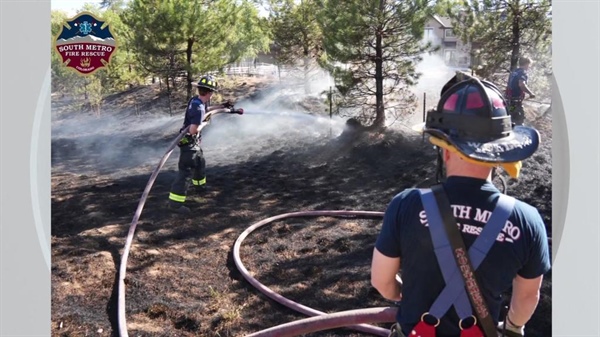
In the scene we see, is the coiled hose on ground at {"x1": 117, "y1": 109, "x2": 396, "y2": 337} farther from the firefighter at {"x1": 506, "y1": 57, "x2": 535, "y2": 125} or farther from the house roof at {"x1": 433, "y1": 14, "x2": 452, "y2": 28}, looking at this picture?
the house roof at {"x1": 433, "y1": 14, "x2": 452, "y2": 28}

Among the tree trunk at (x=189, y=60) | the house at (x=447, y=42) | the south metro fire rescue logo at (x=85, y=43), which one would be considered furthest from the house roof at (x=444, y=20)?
the south metro fire rescue logo at (x=85, y=43)

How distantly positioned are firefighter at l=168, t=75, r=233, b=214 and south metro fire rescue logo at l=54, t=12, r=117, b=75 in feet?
4.98

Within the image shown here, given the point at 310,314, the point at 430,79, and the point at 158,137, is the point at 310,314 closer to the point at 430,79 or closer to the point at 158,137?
the point at 158,137

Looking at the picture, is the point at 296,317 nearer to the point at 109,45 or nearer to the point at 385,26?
the point at 109,45

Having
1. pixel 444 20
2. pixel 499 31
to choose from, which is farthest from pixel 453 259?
pixel 444 20

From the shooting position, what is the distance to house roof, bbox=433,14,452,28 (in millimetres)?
5810

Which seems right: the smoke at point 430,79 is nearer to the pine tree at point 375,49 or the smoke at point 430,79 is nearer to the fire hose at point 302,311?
the pine tree at point 375,49

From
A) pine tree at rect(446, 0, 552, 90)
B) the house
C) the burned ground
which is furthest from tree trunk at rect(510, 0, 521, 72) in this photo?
the burned ground

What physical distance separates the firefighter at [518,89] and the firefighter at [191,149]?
290 centimetres

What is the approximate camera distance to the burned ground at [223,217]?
3158 millimetres

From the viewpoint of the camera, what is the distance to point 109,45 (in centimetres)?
324

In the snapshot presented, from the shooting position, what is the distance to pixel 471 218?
1312mm

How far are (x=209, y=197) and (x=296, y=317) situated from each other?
2.67 m

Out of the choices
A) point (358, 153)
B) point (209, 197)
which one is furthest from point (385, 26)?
point (209, 197)
